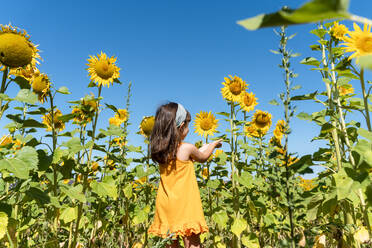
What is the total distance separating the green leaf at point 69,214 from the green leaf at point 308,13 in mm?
2862

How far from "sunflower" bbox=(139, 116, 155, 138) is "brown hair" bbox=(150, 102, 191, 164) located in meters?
0.80

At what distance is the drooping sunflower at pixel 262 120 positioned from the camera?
4755mm

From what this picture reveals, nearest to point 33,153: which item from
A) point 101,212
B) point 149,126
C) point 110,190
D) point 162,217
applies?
point 110,190

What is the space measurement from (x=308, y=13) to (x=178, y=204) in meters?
2.66

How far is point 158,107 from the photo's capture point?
3418mm

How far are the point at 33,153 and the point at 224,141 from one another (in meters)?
2.34

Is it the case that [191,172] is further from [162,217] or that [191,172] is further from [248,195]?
[248,195]

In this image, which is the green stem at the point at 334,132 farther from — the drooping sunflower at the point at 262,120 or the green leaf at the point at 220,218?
the drooping sunflower at the point at 262,120

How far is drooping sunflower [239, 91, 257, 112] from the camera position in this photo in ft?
14.3

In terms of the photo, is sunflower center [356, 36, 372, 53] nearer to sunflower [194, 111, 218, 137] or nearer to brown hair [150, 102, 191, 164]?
brown hair [150, 102, 191, 164]

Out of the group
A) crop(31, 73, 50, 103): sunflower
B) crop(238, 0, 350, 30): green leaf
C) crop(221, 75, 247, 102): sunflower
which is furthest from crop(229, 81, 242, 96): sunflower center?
crop(238, 0, 350, 30): green leaf

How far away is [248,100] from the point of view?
4457 millimetres

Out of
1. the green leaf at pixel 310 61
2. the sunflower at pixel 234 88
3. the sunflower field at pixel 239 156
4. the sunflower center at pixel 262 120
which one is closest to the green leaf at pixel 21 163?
the sunflower field at pixel 239 156

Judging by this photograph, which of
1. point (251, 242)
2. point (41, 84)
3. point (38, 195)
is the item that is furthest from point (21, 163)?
point (251, 242)
